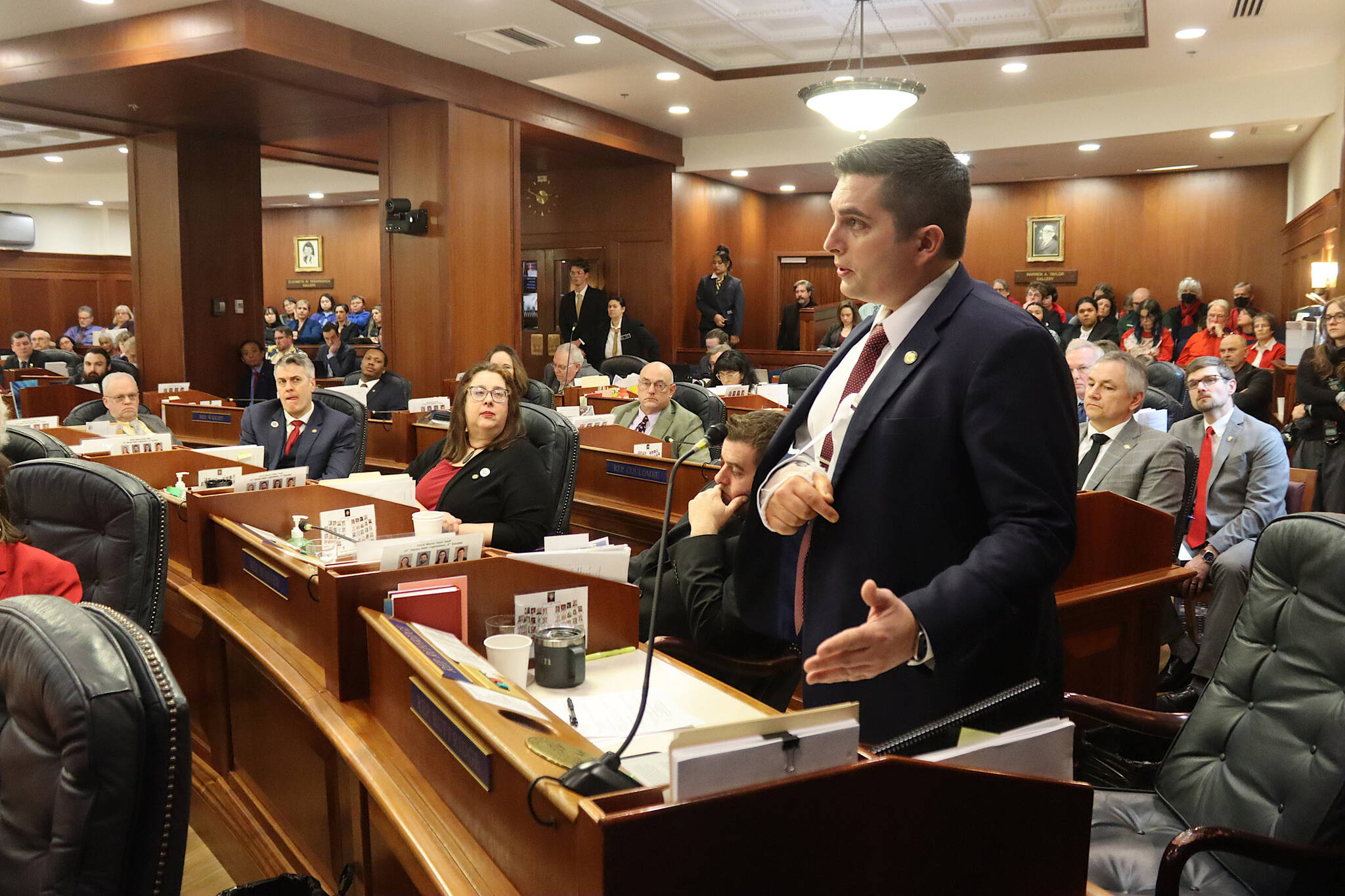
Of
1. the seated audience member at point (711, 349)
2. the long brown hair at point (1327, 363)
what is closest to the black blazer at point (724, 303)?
the seated audience member at point (711, 349)

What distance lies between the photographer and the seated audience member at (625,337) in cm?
1119

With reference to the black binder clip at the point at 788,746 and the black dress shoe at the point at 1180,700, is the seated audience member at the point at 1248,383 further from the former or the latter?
the black binder clip at the point at 788,746

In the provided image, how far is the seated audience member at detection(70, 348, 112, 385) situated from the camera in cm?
860

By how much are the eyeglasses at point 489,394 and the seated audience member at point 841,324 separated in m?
7.73

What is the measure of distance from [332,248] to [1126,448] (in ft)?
50.1

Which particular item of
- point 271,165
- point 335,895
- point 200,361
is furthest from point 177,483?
point 271,165

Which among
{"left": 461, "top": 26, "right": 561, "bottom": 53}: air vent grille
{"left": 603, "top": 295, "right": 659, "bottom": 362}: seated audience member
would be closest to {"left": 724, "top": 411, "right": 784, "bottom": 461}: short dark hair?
{"left": 461, "top": 26, "right": 561, "bottom": 53}: air vent grille

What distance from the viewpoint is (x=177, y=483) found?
3.65 metres

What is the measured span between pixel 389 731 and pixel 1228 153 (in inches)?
451

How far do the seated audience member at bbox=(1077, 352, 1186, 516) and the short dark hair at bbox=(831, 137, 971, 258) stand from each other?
7.56ft

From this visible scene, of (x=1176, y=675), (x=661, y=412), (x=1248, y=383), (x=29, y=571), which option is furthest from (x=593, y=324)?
(x=29, y=571)

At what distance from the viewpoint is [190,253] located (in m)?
9.36

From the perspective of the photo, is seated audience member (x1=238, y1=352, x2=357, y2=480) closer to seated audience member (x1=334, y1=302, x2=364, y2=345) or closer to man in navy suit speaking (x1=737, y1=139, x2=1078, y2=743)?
man in navy suit speaking (x1=737, y1=139, x2=1078, y2=743)

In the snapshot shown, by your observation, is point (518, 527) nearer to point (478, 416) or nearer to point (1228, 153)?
point (478, 416)
